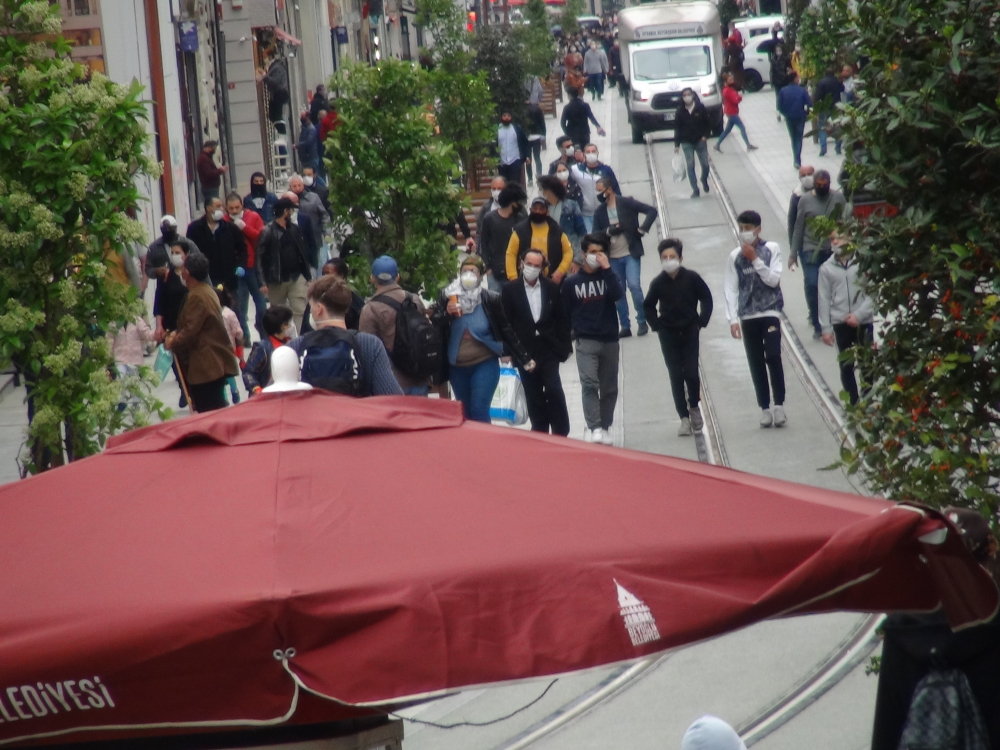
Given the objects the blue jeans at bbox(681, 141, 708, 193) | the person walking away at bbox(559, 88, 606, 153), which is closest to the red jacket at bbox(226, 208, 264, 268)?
the blue jeans at bbox(681, 141, 708, 193)

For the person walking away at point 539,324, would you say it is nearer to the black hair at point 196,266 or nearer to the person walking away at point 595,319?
the person walking away at point 595,319

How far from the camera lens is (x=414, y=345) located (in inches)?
411

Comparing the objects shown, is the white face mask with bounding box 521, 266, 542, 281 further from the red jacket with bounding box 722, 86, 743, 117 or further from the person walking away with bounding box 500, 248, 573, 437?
the red jacket with bounding box 722, 86, 743, 117

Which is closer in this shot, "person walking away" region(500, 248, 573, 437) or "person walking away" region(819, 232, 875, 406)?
"person walking away" region(500, 248, 573, 437)

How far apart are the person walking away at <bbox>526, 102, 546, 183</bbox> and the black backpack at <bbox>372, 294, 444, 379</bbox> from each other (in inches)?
771

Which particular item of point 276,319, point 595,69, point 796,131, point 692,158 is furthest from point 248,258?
point 595,69

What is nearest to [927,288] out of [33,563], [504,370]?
[33,563]

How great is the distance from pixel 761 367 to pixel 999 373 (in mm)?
6891

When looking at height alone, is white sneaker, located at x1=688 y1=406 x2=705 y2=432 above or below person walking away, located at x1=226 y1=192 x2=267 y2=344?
below

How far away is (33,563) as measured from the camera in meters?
3.78

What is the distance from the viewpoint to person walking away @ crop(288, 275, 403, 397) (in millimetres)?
7473

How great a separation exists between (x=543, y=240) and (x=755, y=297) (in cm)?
301

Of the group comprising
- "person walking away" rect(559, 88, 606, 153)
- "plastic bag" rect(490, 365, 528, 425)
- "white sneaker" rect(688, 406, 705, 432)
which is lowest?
"white sneaker" rect(688, 406, 705, 432)

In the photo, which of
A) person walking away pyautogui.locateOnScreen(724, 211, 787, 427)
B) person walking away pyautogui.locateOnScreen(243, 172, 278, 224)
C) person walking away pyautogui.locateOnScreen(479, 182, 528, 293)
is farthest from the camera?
person walking away pyautogui.locateOnScreen(243, 172, 278, 224)
